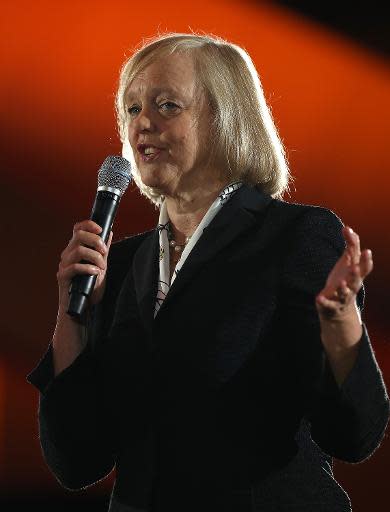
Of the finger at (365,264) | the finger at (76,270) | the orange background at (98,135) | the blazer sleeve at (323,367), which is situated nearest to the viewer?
the finger at (365,264)

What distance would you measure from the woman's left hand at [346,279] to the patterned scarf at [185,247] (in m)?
0.34

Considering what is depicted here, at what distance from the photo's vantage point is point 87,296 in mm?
1301

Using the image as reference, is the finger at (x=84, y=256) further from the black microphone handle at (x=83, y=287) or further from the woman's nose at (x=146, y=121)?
the woman's nose at (x=146, y=121)

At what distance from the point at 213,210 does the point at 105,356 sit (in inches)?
11.6

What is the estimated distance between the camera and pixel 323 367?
118 centimetres

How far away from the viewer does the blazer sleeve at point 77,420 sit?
1365 millimetres

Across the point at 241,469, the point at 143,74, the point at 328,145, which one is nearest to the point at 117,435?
the point at 241,469

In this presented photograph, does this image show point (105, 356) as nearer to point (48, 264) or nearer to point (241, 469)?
point (241, 469)

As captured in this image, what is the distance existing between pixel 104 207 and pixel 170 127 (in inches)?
7.3

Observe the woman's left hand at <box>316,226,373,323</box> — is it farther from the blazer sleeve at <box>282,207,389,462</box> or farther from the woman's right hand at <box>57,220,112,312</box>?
the woman's right hand at <box>57,220,112,312</box>

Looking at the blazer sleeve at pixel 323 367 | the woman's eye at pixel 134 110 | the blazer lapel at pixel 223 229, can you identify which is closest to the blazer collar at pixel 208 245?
the blazer lapel at pixel 223 229

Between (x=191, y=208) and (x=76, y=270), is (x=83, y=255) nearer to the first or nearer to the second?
(x=76, y=270)

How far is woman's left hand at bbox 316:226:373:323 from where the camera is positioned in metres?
1.07

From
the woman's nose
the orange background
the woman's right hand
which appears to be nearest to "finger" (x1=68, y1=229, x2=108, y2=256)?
the woman's right hand
